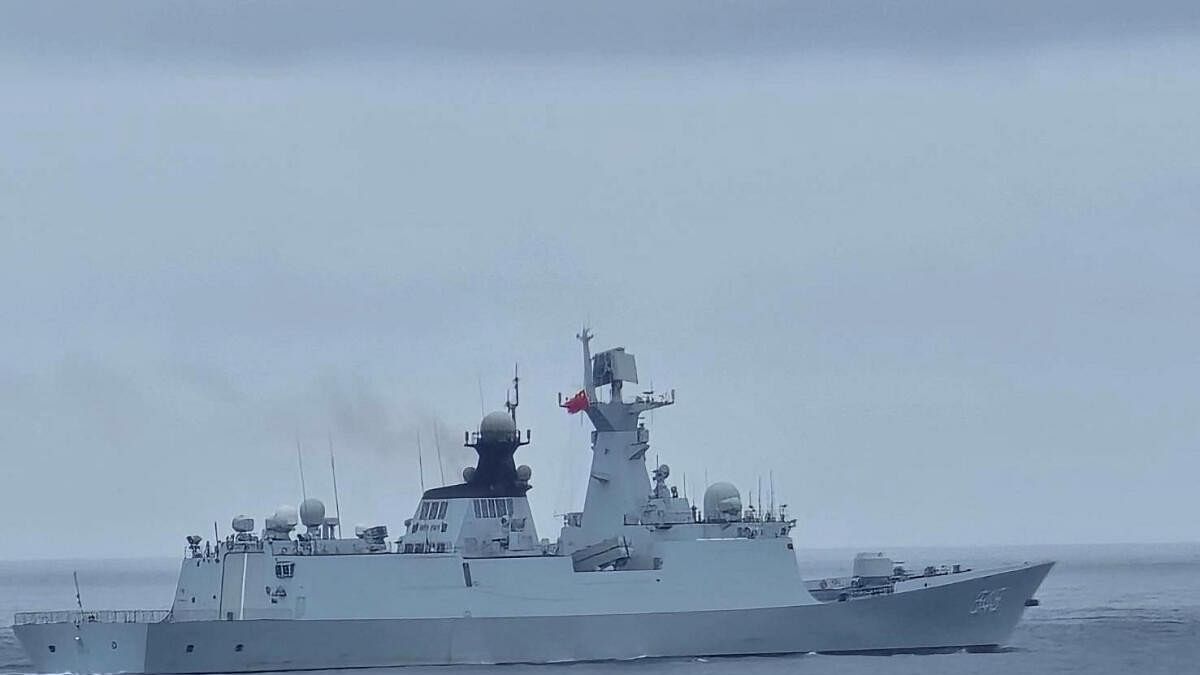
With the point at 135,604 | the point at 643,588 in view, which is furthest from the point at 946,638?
the point at 135,604

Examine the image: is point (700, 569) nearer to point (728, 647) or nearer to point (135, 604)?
point (728, 647)

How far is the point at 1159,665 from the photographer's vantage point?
38469 millimetres

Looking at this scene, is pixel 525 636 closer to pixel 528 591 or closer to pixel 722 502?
pixel 528 591

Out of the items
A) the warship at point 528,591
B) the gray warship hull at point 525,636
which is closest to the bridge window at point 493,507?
the warship at point 528,591

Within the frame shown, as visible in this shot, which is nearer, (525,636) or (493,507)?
(525,636)

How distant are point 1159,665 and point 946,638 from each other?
4.39 m

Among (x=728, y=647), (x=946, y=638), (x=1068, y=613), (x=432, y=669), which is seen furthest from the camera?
(x=1068, y=613)

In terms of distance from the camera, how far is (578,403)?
127 ft

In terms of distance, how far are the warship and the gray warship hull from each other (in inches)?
1.1

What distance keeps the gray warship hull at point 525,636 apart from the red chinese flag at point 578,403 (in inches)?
192

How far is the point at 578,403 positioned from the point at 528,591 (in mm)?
4788

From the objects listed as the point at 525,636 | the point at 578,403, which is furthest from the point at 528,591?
the point at 578,403

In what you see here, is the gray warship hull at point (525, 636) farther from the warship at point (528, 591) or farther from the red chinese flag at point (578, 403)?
the red chinese flag at point (578, 403)

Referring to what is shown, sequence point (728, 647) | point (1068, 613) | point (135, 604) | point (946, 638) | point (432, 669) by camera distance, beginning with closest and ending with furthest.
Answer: point (432, 669) → point (728, 647) → point (946, 638) → point (1068, 613) → point (135, 604)
